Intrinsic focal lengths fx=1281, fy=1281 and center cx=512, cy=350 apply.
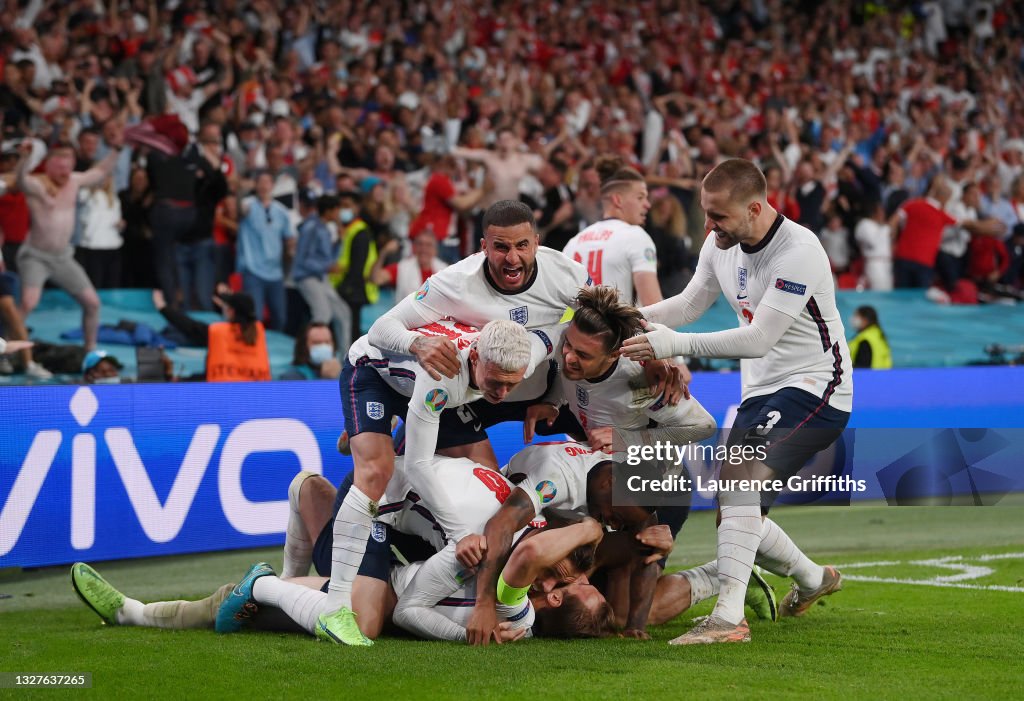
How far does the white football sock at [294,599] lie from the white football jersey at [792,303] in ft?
7.59

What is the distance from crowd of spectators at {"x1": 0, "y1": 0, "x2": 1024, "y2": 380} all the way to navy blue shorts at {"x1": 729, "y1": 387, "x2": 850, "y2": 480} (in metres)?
6.82

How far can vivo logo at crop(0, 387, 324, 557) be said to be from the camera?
25.5ft

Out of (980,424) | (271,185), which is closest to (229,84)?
(271,185)

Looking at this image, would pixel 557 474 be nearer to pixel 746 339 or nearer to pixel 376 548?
pixel 376 548

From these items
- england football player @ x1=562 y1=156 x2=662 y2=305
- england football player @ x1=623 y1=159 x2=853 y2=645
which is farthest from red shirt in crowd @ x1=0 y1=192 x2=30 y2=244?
england football player @ x1=623 y1=159 x2=853 y2=645

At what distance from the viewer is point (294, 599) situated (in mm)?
5711

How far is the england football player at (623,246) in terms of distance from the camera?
8523 mm

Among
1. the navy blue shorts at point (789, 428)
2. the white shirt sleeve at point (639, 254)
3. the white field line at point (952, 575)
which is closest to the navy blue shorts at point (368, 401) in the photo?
the navy blue shorts at point (789, 428)

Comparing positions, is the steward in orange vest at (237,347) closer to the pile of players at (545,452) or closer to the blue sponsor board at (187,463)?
the blue sponsor board at (187,463)

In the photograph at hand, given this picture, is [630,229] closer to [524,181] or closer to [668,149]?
[524,181]

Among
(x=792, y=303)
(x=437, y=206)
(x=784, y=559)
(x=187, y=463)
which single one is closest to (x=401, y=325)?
(x=792, y=303)

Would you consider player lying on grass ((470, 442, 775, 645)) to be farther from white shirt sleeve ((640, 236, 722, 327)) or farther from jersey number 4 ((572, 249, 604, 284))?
jersey number 4 ((572, 249, 604, 284))

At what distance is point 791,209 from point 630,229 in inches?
312

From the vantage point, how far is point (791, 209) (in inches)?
630
